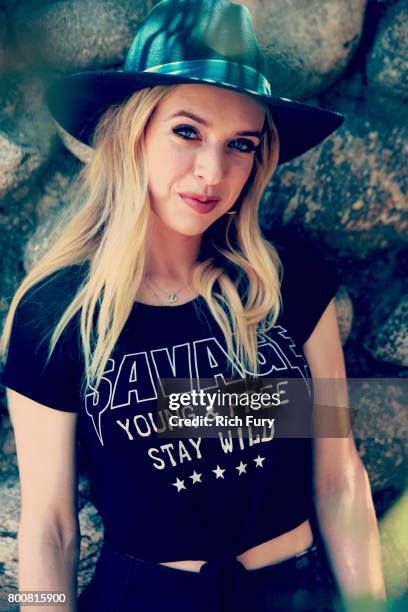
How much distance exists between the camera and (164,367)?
6.08 feet

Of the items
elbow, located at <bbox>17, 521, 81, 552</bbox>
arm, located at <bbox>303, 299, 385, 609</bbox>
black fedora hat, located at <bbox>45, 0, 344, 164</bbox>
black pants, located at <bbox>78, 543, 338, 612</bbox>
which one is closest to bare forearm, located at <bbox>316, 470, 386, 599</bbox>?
arm, located at <bbox>303, 299, 385, 609</bbox>

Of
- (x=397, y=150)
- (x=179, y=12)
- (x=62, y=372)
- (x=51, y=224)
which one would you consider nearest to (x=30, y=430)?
(x=62, y=372)

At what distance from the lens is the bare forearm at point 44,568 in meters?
1.84

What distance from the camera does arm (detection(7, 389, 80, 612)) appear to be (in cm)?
183

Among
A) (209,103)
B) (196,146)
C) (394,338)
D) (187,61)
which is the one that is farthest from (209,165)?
(394,338)

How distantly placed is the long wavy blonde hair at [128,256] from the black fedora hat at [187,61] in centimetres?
8

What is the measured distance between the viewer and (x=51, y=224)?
2168 millimetres

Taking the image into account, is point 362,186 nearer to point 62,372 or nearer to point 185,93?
point 185,93

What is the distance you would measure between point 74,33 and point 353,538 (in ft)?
6.40

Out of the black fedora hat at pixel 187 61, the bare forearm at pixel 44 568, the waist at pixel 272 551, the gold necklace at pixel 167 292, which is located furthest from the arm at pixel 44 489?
the black fedora hat at pixel 187 61

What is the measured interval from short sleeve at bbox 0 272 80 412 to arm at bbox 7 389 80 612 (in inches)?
1.5

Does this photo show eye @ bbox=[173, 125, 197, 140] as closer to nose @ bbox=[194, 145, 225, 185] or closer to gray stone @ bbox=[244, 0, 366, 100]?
nose @ bbox=[194, 145, 225, 185]

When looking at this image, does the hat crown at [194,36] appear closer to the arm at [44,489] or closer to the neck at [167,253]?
the neck at [167,253]

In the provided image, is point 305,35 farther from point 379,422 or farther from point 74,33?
point 379,422
